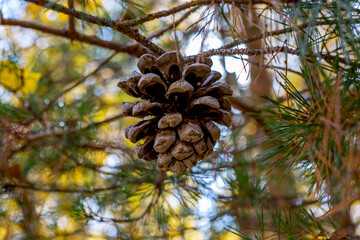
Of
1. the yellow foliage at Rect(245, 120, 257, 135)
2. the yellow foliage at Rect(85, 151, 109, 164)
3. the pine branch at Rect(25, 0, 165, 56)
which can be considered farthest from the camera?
the yellow foliage at Rect(245, 120, 257, 135)

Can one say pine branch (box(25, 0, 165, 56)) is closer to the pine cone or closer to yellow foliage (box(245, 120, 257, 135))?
the pine cone

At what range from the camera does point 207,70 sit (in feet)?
2.23

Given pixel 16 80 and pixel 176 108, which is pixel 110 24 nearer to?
pixel 176 108

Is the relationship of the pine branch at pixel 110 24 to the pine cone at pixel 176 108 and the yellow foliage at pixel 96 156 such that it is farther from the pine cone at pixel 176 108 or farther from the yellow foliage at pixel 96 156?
the yellow foliage at pixel 96 156

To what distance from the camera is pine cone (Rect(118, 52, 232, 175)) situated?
0.68m

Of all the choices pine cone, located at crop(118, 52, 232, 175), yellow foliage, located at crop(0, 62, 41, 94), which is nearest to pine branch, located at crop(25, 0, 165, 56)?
pine cone, located at crop(118, 52, 232, 175)

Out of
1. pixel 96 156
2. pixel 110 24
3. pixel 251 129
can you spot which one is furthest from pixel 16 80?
pixel 251 129

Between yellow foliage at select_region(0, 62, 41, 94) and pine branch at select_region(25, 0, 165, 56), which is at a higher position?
yellow foliage at select_region(0, 62, 41, 94)

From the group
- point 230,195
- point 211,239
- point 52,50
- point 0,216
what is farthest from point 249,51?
point 52,50

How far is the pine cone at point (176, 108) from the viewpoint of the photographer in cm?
68

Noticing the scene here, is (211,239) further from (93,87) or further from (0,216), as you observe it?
(93,87)

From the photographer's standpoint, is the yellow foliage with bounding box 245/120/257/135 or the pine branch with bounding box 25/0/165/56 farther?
the yellow foliage with bounding box 245/120/257/135

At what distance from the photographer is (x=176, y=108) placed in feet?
2.40

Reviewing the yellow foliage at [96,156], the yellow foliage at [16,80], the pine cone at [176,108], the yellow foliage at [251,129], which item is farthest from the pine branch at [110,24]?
the yellow foliage at [251,129]
